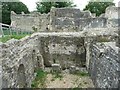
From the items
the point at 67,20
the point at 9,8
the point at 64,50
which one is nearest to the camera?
the point at 64,50

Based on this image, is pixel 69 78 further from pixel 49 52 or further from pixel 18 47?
pixel 18 47

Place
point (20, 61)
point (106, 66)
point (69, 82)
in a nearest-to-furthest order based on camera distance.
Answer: point (106, 66)
point (20, 61)
point (69, 82)

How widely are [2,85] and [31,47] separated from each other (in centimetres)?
467

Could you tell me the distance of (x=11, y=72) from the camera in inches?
324

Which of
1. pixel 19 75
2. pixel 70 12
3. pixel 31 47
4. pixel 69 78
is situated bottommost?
pixel 69 78

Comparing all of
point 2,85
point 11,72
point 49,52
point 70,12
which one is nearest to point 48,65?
point 49,52

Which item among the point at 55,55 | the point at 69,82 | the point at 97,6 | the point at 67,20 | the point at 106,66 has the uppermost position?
the point at 97,6

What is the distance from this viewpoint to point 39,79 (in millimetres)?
11586

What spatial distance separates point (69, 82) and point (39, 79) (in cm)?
140

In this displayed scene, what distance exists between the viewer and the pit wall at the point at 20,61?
25.8ft

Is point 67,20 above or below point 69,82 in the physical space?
above

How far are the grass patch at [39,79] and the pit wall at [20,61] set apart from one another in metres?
0.22

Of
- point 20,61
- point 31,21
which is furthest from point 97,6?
point 20,61

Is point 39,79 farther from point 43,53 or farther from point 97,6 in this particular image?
point 97,6
